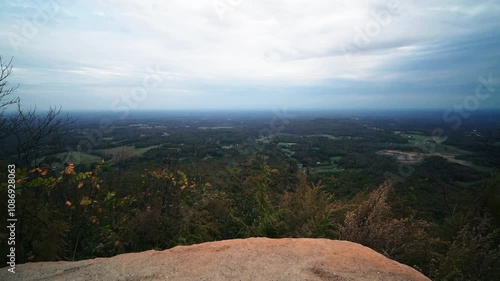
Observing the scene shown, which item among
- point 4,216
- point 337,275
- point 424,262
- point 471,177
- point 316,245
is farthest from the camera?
point 471,177

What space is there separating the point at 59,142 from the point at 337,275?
19.6 feet

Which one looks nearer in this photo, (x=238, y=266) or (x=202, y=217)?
(x=238, y=266)

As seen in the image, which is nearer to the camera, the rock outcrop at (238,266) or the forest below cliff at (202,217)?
the rock outcrop at (238,266)

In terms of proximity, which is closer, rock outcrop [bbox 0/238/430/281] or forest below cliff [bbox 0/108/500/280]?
rock outcrop [bbox 0/238/430/281]

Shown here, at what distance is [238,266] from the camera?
259 centimetres

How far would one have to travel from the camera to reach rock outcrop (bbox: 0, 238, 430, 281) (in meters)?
2.45

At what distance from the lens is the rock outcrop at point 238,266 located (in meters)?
2.45

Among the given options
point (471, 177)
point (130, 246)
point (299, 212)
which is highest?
point (299, 212)

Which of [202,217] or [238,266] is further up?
[238,266]

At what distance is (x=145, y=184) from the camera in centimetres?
662

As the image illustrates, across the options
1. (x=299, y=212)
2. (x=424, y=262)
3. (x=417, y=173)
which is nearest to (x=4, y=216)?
(x=299, y=212)

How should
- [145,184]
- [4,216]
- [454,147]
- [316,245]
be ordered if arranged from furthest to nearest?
[454,147] → [145,184] → [4,216] → [316,245]

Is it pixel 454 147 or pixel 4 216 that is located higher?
pixel 4 216

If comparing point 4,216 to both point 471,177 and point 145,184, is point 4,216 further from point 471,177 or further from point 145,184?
point 471,177
